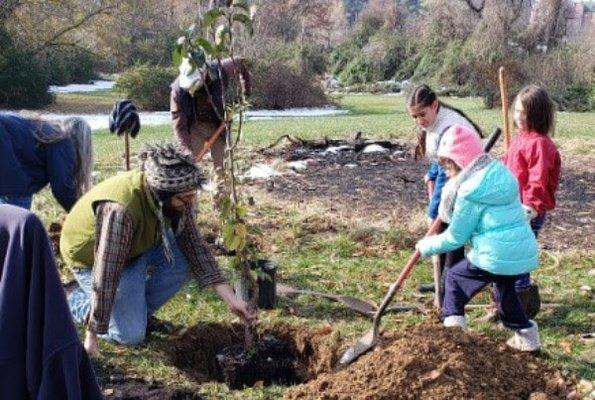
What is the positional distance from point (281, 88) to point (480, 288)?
71.3 ft

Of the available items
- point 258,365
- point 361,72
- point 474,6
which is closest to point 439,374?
point 258,365

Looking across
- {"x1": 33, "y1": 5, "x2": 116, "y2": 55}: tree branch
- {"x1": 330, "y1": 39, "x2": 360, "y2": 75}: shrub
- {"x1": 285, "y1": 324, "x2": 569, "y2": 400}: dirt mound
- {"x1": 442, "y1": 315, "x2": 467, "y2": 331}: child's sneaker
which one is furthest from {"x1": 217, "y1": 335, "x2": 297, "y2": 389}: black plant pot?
{"x1": 330, "y1": 39, "x2": 360, "y2": 75}: shrub

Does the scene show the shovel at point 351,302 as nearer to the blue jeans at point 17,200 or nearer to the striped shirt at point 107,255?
the striped shirt at point 107,255

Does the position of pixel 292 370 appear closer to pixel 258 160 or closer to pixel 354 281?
pixel 354 281

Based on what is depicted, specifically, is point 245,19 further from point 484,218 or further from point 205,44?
point 484,218

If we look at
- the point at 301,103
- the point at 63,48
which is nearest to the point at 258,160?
the point at 301,103

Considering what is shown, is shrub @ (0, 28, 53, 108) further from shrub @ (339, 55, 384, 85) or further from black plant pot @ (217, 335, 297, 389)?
black plant pot @ (217, 335, 297, 389)

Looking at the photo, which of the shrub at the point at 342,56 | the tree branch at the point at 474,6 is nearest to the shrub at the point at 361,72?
the shrub at the point at 342,56

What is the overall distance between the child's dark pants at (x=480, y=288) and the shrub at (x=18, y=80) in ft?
75.3

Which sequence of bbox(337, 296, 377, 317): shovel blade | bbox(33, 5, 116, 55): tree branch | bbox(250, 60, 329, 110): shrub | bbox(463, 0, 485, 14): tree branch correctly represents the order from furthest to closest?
bbox(463, 0, 485, 14): tree branch < bbox(33, 5, 116, 55): tree branch < bbox(250, 60, 329, 110): shrub < bbox(337, 296, 377, 317): shovel blade

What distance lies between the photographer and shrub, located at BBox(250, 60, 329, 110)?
25.1 m

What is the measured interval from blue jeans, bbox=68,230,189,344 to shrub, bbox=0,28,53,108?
21810 mm

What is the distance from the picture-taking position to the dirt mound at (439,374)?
3461mm

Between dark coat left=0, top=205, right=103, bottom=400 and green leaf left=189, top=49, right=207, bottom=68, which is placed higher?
green leaf left=189, top=49, right=207, bottom=68
